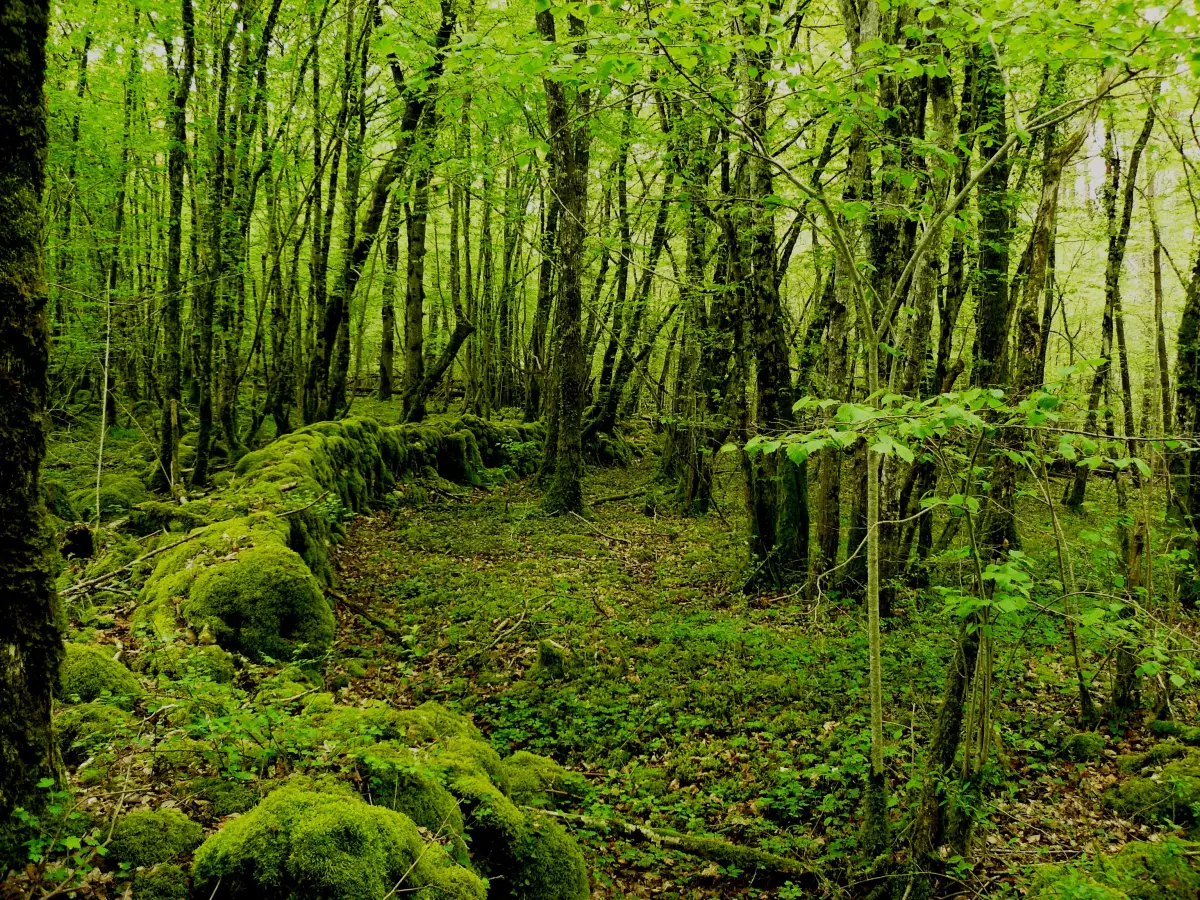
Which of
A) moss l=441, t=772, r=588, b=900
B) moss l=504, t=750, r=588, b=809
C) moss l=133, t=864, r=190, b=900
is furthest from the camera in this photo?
moss l=504, t=750, r=588, b=809

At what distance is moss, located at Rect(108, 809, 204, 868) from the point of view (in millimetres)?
2637

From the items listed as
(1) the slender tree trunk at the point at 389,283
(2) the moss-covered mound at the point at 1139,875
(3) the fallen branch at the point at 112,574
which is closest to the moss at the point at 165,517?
(3) the fallen branch at the point at 112,574

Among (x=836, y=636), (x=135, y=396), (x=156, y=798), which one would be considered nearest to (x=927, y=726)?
(x=836, y=636)

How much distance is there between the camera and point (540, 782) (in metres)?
4.72

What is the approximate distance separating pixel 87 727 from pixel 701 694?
188 inches

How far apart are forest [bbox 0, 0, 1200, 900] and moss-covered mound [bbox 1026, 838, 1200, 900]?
3cm

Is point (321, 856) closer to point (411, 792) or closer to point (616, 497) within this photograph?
point (411, 792)

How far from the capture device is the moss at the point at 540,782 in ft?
14.8

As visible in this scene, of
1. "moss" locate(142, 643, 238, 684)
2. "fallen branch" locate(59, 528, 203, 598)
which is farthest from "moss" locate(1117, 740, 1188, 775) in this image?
"fallen branch" locate(59, 528, 203, 598)

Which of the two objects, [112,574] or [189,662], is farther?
[112,574]

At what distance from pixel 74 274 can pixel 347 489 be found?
10.6 meters

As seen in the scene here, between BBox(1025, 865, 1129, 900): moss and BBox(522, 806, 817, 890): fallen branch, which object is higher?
BBox(1025, 865, 1129, 900): moss

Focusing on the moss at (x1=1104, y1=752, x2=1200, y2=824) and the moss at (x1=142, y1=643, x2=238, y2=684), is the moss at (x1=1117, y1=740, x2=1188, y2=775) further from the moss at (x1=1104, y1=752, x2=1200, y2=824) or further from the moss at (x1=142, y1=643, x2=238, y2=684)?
the moss at (x1=142, y1=643, x2=238, y2=684)

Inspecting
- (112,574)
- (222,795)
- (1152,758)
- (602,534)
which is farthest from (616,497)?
(222,795)
